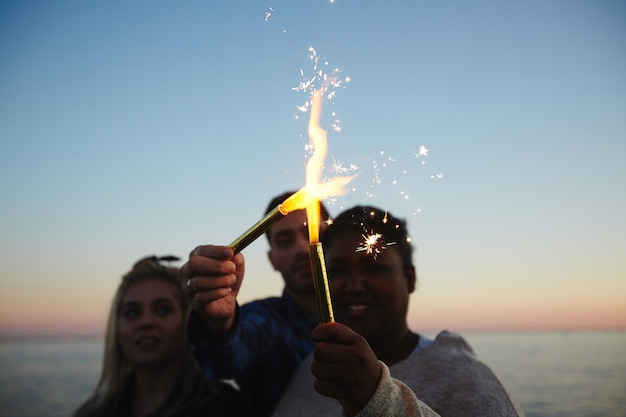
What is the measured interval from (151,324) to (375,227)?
2661mm

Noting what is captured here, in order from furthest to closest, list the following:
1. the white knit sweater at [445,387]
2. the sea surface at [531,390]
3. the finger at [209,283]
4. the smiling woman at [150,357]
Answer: the sea surface at [531,390] → the smiling woman at [150,357] → the white knit sweater at [445,387] → the finger at [209,283]

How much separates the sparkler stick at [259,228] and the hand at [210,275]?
11 cm

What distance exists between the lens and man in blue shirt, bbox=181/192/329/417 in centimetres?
219

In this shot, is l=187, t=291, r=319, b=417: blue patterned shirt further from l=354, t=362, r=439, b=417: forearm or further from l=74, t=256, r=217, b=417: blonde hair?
l=354, t=362, r=439, b=417: forearm

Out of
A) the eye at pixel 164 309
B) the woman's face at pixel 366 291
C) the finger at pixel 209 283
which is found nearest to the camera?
the finger at pixel 209 283

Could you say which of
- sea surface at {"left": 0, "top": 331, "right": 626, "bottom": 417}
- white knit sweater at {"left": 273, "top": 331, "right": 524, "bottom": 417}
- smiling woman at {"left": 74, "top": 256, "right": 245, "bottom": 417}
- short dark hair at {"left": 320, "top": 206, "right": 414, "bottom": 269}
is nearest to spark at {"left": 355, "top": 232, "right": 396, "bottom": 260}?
short dark hair at {"left": 320, "top": 206, "right": 414, "bottom": 269}

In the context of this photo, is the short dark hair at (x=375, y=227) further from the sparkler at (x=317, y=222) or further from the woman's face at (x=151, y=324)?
the woman's face at (x=151, y=324)

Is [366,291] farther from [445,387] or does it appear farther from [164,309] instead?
[164,309]

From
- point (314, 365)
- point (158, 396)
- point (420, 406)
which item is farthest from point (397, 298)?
point (158, 396)

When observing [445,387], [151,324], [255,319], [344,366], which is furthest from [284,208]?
[151,324]

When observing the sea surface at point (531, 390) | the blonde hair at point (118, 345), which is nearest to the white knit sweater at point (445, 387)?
the blonde hair at point (118, 345)

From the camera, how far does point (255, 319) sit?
12.9 feet

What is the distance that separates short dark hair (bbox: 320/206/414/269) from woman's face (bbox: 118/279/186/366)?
217cm

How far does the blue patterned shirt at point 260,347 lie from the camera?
2.91m
